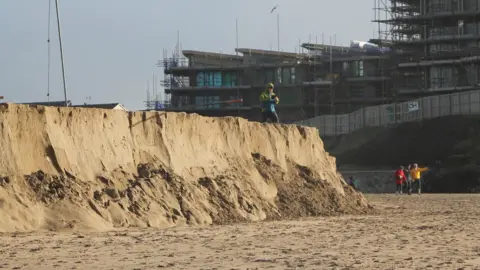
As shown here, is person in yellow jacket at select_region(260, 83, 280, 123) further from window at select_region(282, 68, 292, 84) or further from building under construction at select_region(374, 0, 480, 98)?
window at select_region(282, 68, 292, 84)

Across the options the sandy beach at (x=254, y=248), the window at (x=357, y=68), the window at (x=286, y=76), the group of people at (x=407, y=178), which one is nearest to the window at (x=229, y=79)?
the window at (x=286, y=76)

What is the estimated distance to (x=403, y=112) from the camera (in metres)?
75.6

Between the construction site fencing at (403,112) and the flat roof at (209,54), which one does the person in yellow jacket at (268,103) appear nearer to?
the construction site fencing at (403,112)

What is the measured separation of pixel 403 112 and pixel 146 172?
5633cm

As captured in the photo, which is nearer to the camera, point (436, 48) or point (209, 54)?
point (436, 48)

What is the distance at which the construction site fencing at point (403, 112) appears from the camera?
229 ft

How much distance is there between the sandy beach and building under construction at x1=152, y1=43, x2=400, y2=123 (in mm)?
73475

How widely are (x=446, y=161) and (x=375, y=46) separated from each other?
34512mm

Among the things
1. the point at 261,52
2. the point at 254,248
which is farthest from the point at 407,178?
the point at 261,52

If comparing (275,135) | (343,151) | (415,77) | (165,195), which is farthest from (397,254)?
(415,77)

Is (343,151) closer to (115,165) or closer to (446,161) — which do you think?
→ (446,161)

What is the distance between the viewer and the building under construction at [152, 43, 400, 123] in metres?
95.1

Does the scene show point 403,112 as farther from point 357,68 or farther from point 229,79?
point 229,79

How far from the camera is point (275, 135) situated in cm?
2767
